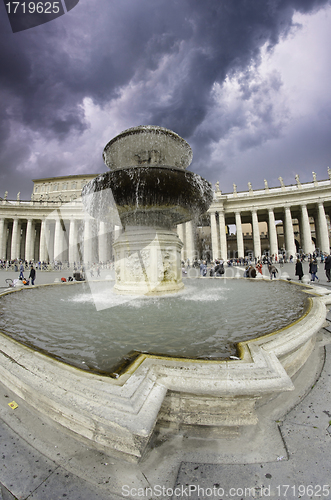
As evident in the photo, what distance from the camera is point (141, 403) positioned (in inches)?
53.4

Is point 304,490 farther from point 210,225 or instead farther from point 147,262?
point 210,225

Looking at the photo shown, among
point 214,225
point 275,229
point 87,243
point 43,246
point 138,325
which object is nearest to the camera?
point 138,325

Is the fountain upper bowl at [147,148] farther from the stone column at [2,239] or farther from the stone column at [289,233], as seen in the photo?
the stone column at [2,239]

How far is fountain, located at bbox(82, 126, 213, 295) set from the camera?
5.49m

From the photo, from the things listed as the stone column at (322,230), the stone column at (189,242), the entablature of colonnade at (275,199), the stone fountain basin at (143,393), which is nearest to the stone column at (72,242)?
the stone column at (189,242)

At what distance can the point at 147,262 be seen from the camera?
6.49 m

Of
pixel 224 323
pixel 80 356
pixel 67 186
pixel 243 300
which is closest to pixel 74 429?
pixel 80 356

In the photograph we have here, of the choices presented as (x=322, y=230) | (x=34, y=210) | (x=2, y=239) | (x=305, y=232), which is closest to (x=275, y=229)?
(x=305, y=232)

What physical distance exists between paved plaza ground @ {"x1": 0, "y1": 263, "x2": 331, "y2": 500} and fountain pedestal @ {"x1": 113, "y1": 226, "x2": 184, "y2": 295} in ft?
15.7

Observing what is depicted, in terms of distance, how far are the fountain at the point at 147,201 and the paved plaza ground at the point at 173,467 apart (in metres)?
4.77

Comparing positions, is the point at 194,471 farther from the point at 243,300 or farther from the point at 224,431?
the point at 243,300

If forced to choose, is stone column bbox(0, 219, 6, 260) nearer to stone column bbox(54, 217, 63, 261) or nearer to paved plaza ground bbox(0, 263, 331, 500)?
stone column bbox(54, 217, 63, 261)

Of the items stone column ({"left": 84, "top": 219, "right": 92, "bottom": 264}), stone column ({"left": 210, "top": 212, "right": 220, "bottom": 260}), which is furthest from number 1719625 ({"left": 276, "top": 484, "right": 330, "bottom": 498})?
stone column ({"left": 84, "top": 219, "right": 92, "bottom": 264})

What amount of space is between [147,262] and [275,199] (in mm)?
39162
